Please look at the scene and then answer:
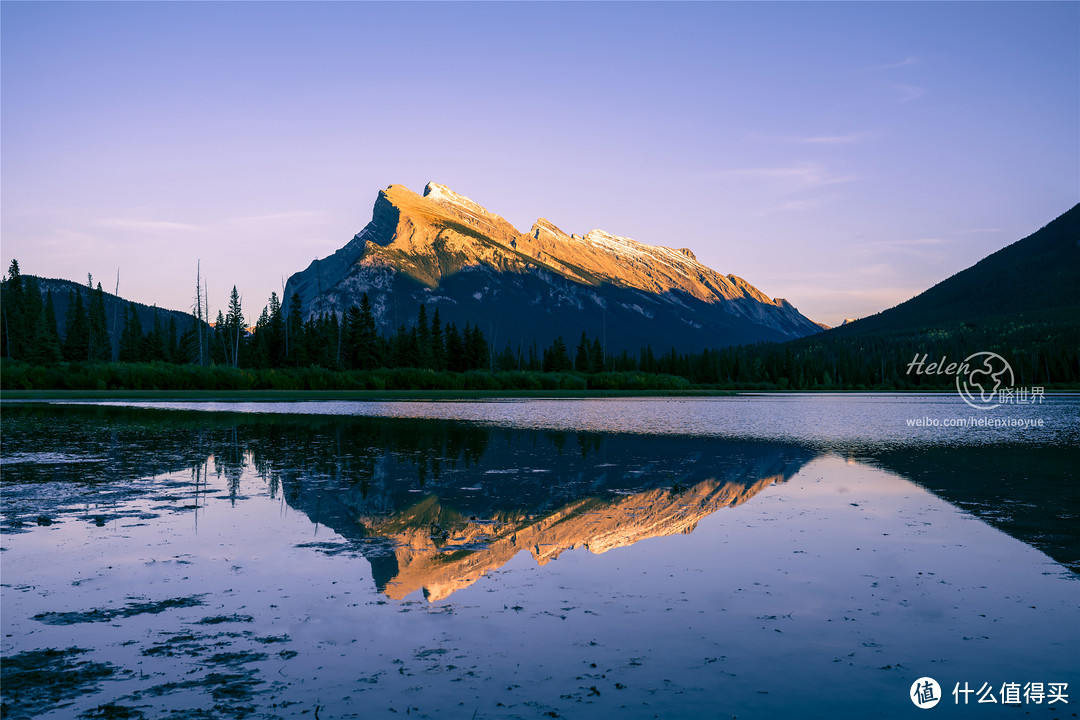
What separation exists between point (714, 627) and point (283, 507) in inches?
496

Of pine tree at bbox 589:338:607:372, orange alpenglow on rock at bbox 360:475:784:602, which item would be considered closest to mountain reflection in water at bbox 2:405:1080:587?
orange alpenglow on rock at bbox 360:475:784:602

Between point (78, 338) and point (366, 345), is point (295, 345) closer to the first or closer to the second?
point (366, 345)

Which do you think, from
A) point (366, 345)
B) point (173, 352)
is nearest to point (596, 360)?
point (366, 345)

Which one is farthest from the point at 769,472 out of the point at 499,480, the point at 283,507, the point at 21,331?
the point at 21,331

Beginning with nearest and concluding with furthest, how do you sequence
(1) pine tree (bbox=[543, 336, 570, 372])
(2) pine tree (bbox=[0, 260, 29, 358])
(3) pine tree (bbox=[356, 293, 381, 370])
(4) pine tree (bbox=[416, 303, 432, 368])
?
(2) pine tree (bbox=[0, 260, 29, 358]) < (3) pine tree (bbox=[356, 293, 381, 370]) < (4) pine tree (bbox=[416, 303, 432, 368]) < (1) pine tree (bbox=[543, 336, 570, 372])

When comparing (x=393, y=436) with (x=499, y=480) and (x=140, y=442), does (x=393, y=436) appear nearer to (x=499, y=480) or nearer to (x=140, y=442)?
(x=140, y=442)

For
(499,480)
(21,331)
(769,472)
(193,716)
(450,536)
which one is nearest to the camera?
(193,716)

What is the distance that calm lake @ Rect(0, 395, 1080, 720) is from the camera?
7895mm

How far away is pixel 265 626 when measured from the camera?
991 centimetres

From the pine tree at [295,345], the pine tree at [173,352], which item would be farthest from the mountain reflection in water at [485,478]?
the pine tree at [173,352]

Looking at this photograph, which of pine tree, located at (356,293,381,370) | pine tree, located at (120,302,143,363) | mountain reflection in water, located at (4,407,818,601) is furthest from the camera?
pine tree, located at (356,293,381,370)

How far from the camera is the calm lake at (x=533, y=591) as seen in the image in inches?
311

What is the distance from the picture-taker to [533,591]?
11617 millimetres

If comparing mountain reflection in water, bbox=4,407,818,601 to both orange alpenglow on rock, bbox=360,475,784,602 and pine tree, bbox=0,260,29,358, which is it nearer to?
→ orange alpenglow on rock, bbox=360,475,784,602
